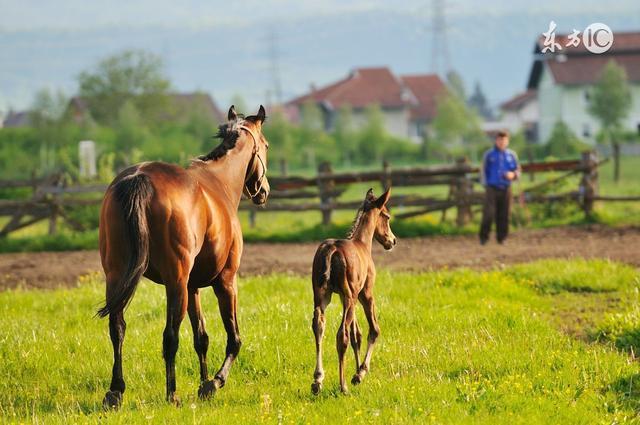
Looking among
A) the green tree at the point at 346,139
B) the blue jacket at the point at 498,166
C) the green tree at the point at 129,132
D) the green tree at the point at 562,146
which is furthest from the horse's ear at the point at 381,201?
the green tree at the point at 346,139

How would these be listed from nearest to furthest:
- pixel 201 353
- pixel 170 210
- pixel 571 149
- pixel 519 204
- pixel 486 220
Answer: pixel 170 210, pixel 201 353, pixel 486 220, pixel 519 204, pixel 571 149

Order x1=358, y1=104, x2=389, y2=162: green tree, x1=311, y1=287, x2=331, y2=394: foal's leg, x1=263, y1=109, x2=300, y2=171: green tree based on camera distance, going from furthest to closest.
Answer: x1=358, y1=104, x2=389, y2=162: green tree < x1=263, y1=109, x2=300, y2=171: green tree < x1=311, y1=287, x2=331, y2=394: foal's leg

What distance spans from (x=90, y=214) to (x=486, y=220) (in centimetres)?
1014

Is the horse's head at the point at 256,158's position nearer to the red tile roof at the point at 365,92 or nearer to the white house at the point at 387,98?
the white house at the point at 387,98

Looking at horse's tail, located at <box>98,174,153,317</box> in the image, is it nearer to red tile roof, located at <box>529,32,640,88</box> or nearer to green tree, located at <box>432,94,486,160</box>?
red tile roof, located at <box>529,32,640,88</box>

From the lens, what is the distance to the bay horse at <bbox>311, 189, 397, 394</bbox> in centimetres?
727

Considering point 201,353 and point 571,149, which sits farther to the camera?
point 571,149

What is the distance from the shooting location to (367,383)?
757cm

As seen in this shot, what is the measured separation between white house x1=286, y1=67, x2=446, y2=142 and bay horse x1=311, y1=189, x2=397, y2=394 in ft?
337

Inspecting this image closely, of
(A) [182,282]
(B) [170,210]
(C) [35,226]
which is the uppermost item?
(B) [170,210]

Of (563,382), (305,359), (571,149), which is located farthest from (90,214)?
(571,149)

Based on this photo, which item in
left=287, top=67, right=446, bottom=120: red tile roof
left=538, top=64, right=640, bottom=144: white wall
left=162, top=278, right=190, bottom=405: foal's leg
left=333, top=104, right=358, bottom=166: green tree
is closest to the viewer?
left=162, top=278, right=190, bottom=405: foal's leg

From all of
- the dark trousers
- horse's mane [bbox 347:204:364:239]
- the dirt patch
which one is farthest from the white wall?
horse's mane [bbox 347:204:364:239]

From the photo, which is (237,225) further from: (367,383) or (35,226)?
(35,226)
